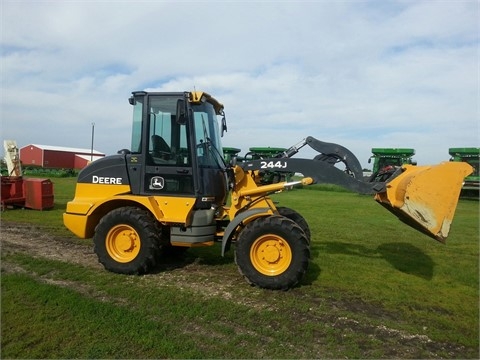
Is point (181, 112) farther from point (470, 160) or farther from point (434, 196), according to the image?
point (470, 160)

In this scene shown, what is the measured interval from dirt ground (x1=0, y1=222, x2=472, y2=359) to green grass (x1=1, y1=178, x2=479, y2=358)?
0.02 meters

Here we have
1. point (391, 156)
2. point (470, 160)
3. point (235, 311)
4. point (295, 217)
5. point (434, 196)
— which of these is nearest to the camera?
point (235, 311)

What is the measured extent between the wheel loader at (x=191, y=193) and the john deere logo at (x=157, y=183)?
0.02 meters

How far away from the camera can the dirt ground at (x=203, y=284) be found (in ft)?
14.0

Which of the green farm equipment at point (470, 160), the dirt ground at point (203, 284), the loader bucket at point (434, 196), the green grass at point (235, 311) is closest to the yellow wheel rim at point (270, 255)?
the green grass at point (235, 311)

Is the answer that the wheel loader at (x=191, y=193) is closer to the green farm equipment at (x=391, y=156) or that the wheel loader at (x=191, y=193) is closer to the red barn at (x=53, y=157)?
the green farm equipment at (x=391, y=156)

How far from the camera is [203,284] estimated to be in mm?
6098

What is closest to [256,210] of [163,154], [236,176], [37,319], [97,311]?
[236,176]

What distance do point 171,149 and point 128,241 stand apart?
159 centimetres

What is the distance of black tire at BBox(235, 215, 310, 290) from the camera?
19.0 ft

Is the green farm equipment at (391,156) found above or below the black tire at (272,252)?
above

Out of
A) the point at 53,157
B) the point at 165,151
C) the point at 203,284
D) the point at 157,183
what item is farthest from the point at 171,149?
the point at 53,157

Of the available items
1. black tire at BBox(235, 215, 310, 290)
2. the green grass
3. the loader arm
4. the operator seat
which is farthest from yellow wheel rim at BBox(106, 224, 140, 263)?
the loader arm

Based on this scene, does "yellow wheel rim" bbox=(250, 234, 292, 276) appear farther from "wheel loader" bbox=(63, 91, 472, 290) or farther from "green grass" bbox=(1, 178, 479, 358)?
"green grass" bbox=(1, 178, 479, 358)
